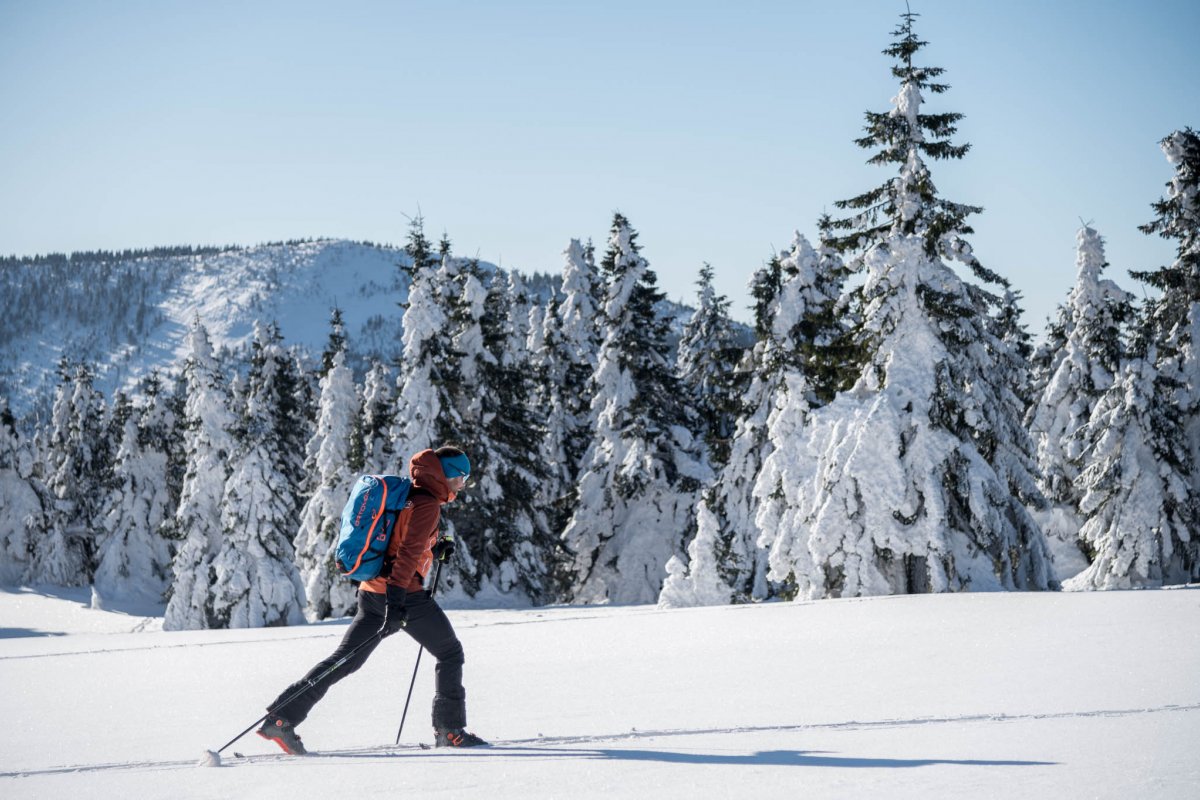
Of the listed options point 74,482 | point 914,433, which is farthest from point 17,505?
point 914,433

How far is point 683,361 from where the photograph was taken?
53406 millimetres

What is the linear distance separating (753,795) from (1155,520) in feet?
83.4

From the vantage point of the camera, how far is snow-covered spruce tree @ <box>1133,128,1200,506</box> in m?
26.4

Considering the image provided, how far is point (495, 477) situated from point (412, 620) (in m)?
26.8

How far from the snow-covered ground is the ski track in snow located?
0.03 m

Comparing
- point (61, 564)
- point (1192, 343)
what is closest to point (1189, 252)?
point (1192, 343)

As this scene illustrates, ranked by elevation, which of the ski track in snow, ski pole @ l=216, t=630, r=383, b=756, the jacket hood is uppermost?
the jacket hood

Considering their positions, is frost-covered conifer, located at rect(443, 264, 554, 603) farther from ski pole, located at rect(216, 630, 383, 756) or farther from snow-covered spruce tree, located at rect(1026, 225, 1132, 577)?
ski pole, located at rect(216, 630, 383, 756)

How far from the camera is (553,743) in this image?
6660 mm

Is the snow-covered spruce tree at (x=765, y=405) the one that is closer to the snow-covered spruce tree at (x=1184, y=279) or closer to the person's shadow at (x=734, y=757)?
the snow-covered spruce tree at (x=1184, y=279)

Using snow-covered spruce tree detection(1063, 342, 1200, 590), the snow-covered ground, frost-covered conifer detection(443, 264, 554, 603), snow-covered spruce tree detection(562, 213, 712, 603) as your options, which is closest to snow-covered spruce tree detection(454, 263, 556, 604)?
frost-covered conifer detection(443, 264, 554, 603)

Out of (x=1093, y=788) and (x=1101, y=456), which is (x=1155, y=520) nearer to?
(x=1101, y=456)

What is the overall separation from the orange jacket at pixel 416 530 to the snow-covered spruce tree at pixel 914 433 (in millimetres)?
12777

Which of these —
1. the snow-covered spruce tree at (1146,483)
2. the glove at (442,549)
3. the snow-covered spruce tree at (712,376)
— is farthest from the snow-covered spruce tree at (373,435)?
the glove at (442,549)
